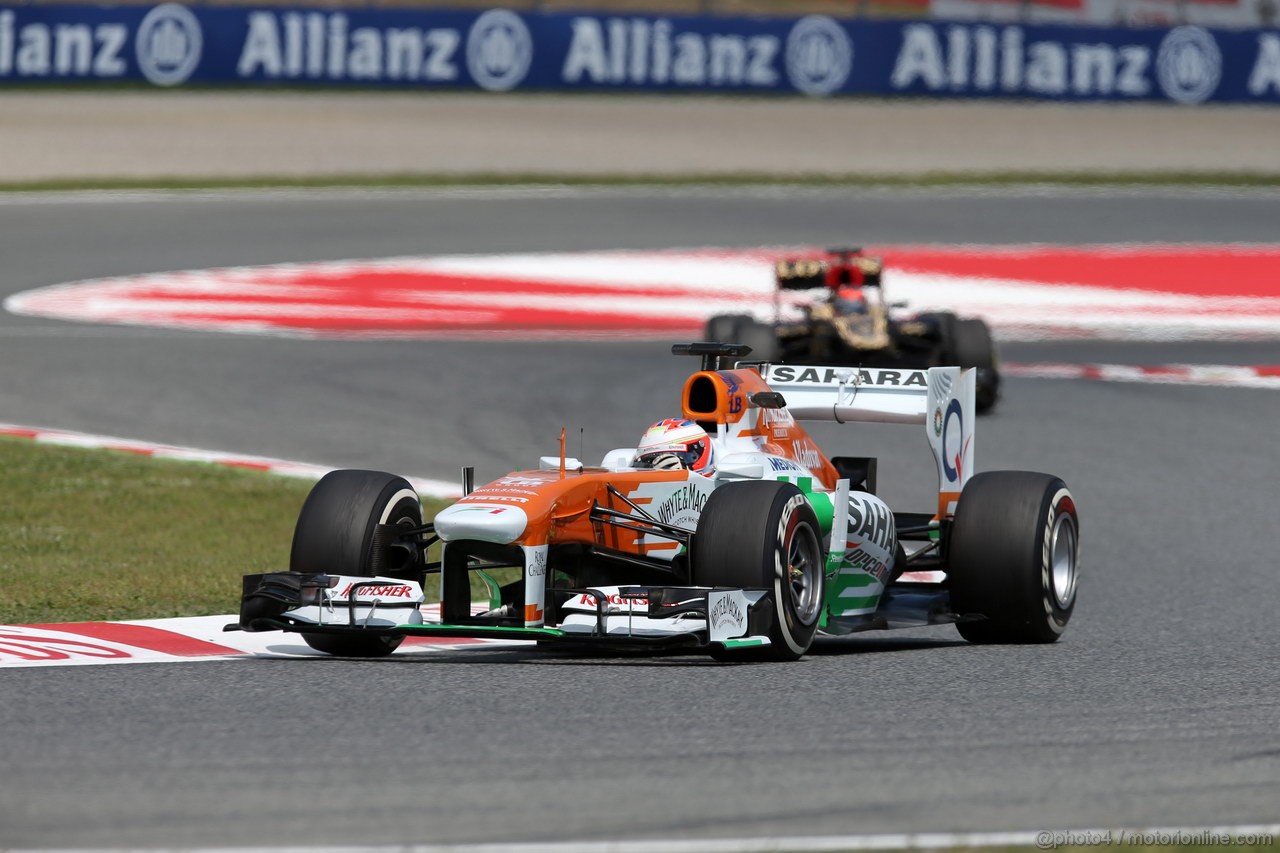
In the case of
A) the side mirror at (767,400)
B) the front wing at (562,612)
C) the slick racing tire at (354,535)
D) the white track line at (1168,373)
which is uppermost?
the side mirror at (767,400)

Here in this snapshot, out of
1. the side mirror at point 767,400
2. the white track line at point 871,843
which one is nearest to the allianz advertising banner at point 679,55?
the side mirror at point 767,400

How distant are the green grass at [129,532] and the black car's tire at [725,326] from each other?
4790 mm

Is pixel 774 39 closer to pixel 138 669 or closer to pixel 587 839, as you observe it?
pixel 138 669

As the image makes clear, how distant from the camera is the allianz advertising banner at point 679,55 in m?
33.6

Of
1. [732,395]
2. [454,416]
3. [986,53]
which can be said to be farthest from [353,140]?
[732,395]

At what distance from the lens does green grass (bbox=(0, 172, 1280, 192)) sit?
30.0 m

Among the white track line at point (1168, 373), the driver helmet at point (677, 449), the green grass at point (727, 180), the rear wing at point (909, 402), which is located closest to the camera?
the driver helmet at point (677, 449)

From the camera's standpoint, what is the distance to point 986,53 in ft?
115

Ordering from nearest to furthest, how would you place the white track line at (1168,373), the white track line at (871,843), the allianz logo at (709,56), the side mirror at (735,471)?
the white track line at (871,843), the side mirror at (735,471), the white track line at (1168,373), the allianz logo at (709,56)

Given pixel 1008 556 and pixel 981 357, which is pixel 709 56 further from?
pixel 1008 556

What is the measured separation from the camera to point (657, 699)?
7.28 meters

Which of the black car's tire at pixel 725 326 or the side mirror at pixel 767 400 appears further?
the black car's tire at pixel 725 326

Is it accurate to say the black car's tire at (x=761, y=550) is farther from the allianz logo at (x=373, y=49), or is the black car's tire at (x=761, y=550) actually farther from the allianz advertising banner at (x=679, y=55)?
the allianz logo at (x=373, y=49)

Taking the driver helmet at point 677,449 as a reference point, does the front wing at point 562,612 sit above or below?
below
